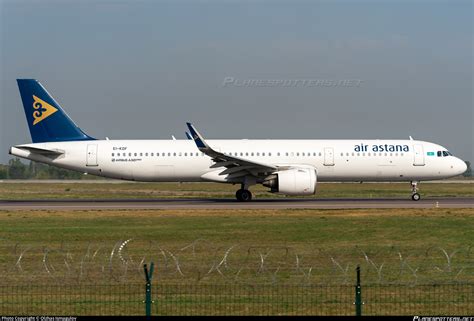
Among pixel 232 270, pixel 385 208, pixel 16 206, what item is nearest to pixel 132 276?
pixel 232 270

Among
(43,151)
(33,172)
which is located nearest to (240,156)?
(43,151)

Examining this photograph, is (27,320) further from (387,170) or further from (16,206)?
(387,170)

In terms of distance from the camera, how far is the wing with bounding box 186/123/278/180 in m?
42.0

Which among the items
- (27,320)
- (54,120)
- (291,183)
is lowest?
(27,320)

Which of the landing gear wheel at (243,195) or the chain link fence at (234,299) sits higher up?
the landing gear wheel at (243,195)

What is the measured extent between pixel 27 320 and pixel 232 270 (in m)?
7.60

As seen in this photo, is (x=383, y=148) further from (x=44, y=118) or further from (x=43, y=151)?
(x=44, y=118)

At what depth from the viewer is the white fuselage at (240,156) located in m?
45.5

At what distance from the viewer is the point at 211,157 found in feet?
145

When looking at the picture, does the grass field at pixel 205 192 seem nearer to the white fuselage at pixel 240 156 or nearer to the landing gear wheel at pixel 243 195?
the white fuselage at pixel 240 156

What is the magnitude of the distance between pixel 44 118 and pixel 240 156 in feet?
39.7

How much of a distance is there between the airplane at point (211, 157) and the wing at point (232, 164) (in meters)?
0.12

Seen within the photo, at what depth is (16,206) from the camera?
42031 millimetres

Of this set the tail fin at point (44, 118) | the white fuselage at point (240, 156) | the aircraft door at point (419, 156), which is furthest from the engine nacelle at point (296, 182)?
the tail fin at point (44, 118)
